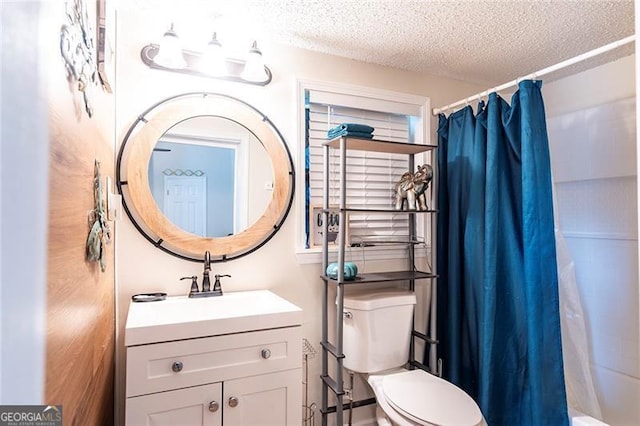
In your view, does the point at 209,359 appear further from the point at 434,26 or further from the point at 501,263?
the point at 434,26

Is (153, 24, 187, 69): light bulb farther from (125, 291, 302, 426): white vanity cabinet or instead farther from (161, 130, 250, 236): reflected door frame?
(125, 291, 302, 426): white vanity cabinet

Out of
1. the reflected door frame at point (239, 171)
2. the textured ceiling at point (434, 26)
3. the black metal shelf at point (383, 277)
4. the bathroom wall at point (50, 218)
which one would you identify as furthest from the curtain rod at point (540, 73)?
the bathroom wall at point (50, 218)

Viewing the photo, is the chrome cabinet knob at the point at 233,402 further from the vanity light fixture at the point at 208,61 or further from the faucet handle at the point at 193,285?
the vanity light fixture at the point at 208,61

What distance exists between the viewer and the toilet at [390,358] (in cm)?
149

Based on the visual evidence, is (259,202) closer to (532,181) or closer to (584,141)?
(532,181)

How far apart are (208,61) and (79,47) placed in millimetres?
940

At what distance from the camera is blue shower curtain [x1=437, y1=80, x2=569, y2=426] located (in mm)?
1600

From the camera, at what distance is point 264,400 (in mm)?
1320

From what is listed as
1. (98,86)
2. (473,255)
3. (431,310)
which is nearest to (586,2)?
(473,255)

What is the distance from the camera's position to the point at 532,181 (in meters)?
1.62

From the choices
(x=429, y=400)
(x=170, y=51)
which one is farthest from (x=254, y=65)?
(x=429, y=400)

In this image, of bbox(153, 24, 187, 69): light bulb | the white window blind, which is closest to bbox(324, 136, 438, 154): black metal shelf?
the white window blind

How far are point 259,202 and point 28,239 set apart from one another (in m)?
1.28

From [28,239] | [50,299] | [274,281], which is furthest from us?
[274,281]
